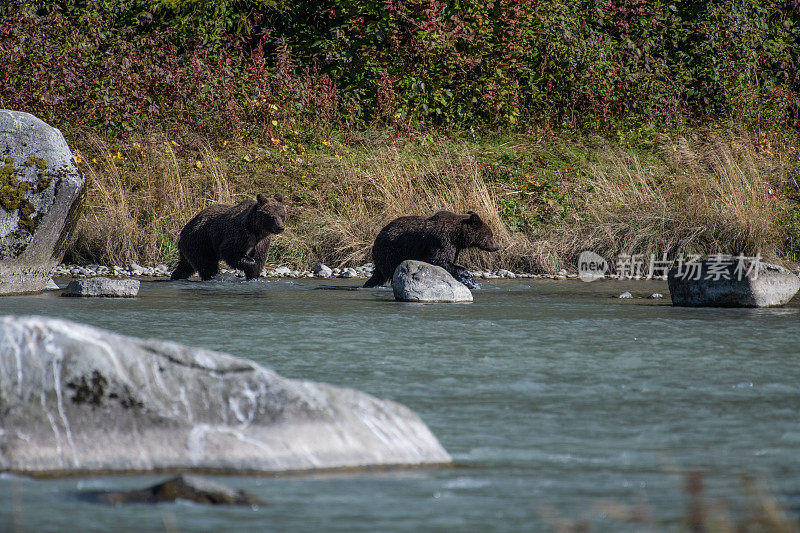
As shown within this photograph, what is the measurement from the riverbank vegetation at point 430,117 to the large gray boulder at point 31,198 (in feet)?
12.8

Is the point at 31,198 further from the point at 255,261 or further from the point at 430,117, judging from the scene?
the point at 430,117

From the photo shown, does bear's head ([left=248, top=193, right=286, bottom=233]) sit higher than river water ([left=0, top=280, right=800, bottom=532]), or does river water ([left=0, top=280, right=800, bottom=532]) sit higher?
bear's head ([left=248, top=193, right=286, bottom=233])

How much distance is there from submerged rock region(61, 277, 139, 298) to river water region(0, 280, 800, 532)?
1.51 ft

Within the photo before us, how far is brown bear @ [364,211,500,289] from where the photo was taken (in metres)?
11.5

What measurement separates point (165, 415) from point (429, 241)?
26.6 feet

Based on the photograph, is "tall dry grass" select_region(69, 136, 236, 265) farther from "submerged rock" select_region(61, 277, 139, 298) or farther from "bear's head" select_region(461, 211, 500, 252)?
"bear's head" select_region(461, 211, 500, 252)

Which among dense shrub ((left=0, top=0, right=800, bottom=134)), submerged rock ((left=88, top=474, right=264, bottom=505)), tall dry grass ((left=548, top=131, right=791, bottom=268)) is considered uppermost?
dense shrub ((left=0, top=0, right=800, bottom=134))

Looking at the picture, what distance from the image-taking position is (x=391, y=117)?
19703 millimetres

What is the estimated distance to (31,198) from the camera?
1029cm

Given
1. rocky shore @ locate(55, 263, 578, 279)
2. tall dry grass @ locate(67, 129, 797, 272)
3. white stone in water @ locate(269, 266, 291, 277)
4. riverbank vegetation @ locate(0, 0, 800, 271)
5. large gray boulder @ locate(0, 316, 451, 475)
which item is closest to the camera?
large gray boulder @ locate(0, 316, 451, 475)

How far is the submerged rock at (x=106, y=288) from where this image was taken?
33.0ft

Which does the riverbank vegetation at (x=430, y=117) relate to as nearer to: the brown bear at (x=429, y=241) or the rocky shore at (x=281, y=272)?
the rocky shore at (x=281, y=272)

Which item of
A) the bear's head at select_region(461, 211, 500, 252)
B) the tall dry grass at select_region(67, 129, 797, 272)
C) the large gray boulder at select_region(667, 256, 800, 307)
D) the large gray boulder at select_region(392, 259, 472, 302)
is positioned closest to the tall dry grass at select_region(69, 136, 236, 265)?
the tall dry grass at select_region(67, 129, 797, 272)

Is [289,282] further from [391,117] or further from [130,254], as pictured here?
[391,117]
